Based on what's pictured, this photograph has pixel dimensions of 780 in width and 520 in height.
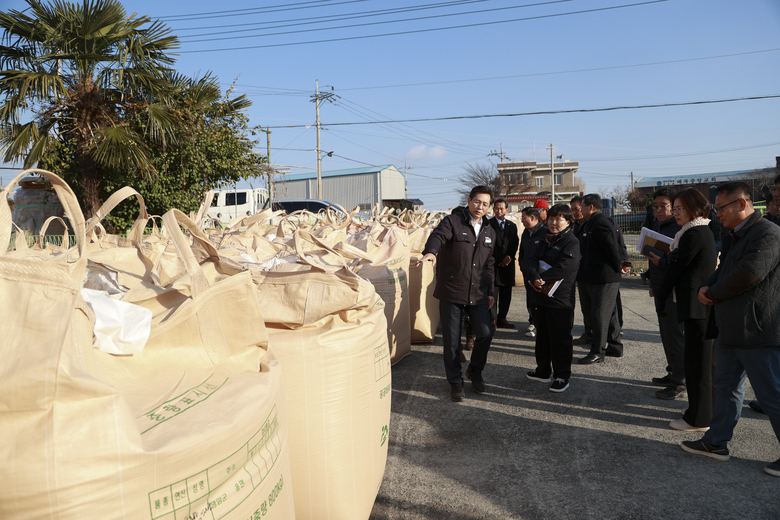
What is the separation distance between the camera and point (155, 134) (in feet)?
31.5

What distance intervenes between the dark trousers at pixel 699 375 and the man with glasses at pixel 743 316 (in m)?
0.30

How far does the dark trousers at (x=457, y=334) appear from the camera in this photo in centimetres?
435

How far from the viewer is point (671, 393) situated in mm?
4305

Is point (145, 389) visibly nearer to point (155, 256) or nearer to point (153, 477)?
point (153, 477)

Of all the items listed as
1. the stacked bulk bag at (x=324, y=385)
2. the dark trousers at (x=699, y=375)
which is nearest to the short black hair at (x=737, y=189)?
the dark trousers at (x=699, y=375)

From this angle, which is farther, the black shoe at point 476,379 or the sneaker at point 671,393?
the black shoe at point 476,379

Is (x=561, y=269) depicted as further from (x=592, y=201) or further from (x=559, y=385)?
(x=592, y=201)

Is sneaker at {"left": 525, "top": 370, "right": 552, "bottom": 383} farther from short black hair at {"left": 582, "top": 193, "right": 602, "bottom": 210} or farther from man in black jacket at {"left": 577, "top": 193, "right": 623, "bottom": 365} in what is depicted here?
short black hair at {"left": 582, "top": 193, "right": 602, "bottom": 210}

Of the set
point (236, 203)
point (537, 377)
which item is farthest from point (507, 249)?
point (236, 203)

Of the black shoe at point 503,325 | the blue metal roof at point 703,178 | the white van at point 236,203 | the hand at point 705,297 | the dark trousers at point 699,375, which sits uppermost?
the blue metal roof at point 703,178

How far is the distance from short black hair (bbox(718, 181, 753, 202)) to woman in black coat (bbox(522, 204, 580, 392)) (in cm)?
150

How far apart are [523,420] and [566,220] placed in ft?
6.22

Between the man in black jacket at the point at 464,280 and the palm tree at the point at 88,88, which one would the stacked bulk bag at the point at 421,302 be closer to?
the man in black jacket at the point at 464,280

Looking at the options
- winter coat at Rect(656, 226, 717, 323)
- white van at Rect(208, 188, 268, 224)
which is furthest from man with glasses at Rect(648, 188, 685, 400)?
white van at Rect(208, 188, 268, 224)
